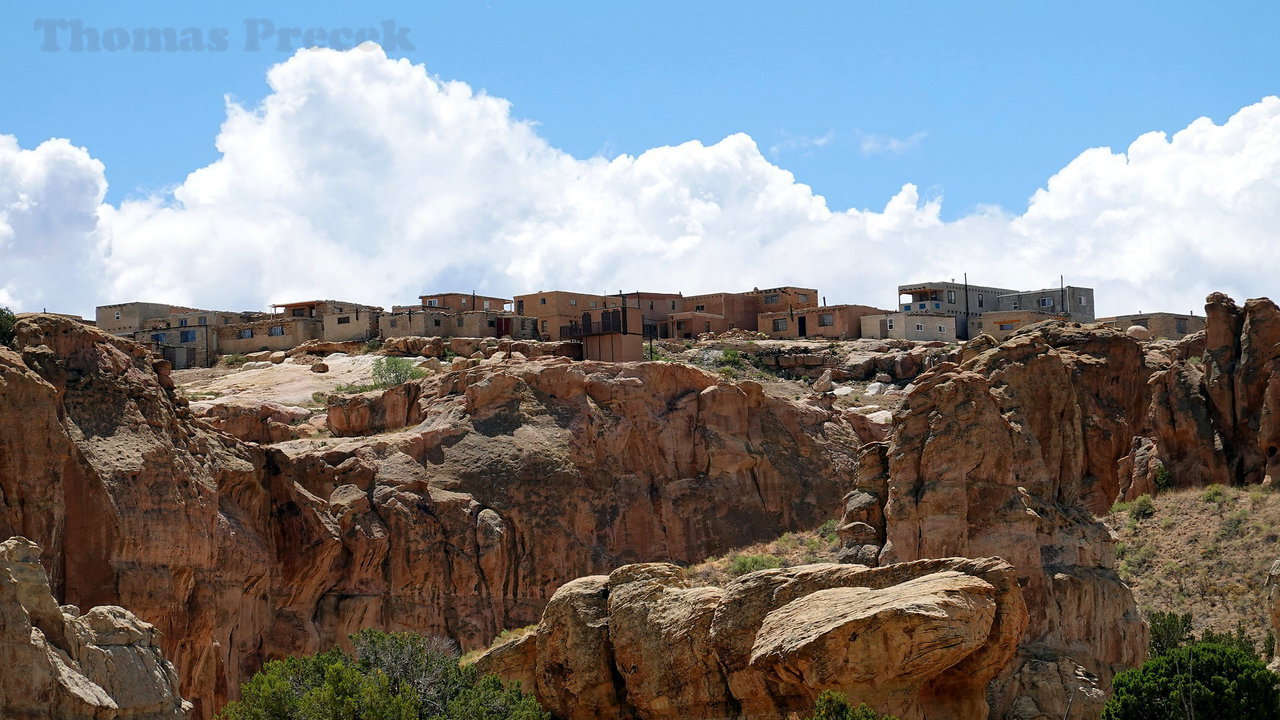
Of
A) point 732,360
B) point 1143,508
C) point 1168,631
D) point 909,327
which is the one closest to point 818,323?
point 909,327

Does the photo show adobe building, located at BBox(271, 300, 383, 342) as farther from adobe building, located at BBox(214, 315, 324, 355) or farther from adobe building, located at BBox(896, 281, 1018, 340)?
adobe building, located at BBox(896, 281, 1018, 340)

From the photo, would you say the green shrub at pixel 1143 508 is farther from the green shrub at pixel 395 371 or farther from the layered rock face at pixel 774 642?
the green shrub at pixel 395 371

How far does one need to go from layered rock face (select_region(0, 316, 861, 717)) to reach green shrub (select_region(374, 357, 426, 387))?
14262 mm

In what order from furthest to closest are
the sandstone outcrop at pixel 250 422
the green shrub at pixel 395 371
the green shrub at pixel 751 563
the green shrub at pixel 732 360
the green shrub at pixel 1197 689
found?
the green shrub at pixel 732 360, the green shrub at pixel 395 371, the sandstone outcrop at pixel 250 422, the green shrub at pixel 751 563, the green shrub at pixel 1197 689

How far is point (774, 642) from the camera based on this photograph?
38312mm

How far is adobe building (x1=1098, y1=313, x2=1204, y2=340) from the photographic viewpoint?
109m

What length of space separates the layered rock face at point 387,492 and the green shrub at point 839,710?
835 inches

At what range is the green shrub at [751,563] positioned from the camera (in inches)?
2446

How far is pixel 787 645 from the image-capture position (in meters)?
37.7

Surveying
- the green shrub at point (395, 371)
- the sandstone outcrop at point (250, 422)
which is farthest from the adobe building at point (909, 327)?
the sandstone outcrop at point (250, 422)

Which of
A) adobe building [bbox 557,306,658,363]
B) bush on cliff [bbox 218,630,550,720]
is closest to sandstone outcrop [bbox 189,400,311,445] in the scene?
adobe building [bbox 557,306,658,363]

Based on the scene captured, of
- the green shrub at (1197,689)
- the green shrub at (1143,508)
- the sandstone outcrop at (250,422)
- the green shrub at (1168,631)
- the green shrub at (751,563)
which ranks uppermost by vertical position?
the sandstone outcrop at (250,422)

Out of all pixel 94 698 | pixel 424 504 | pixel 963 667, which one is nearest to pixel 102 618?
pixel 94 698

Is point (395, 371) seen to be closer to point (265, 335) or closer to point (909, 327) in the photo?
point (265, 335)
